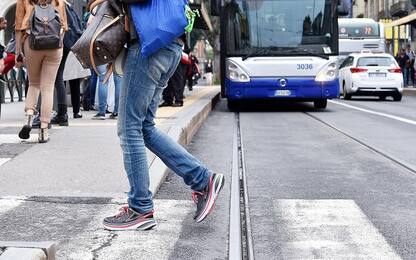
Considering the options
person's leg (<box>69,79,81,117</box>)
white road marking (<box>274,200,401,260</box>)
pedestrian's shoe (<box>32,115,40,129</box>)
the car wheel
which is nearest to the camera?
white road marking (<box>274,200,401,260</box>)

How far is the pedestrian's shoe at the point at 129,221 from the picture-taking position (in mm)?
4039

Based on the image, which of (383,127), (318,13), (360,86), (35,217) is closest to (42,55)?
(35,217)

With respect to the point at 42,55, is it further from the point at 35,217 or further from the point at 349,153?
the point at 349,153

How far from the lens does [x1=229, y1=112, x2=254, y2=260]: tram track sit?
3.78 meters

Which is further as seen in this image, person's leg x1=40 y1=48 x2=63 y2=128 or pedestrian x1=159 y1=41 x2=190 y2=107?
pedestrian x1=159 y1=41 x2=190 y2=107

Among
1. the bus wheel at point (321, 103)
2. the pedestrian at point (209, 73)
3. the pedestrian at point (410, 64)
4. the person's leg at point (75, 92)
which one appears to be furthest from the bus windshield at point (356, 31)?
the person's leg at point (75, 92)

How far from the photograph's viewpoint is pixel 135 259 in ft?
11.5

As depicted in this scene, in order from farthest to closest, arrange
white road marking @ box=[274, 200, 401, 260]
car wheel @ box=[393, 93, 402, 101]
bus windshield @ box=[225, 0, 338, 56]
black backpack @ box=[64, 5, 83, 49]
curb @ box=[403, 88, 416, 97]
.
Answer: curb @ box=[403, 88, 416, 97] → car wheel @ box=[393, 93, 402, 101] → bus windshield @ box=[225, 0, 338, 56] → black backpack @ box=[64, 5, 83, 49] → white road marking @ box=[274, 200, 401, 260]

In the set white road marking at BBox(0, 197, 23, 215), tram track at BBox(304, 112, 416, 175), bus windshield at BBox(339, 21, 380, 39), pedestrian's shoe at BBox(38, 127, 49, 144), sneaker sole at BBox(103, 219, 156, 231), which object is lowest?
tram track at BBox(304, 112, 416, 175)

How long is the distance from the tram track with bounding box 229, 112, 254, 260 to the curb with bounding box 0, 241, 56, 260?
40.3 inches

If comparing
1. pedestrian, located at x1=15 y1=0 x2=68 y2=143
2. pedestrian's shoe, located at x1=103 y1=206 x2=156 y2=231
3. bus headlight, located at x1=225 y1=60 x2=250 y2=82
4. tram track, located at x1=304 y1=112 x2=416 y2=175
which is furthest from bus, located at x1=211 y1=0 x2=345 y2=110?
pedestrian's shoe, located at x1=103 y1=206 x2=156 y2=231

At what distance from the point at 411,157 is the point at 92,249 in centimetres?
499

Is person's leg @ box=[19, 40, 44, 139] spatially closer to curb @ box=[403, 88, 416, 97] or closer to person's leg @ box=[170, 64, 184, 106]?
person's leg @ box=[170, 64, 184, 106]

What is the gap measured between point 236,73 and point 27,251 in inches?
478
